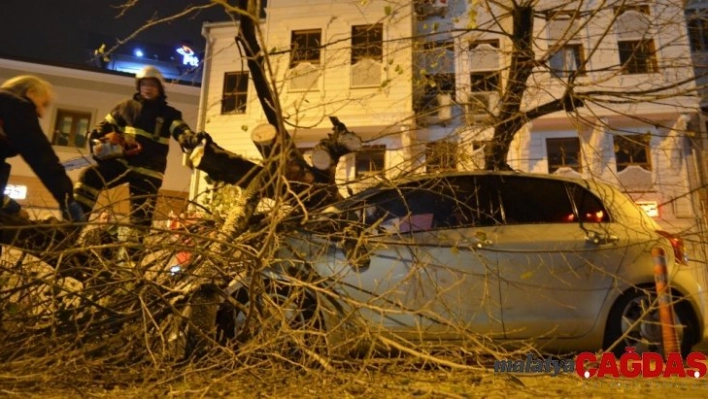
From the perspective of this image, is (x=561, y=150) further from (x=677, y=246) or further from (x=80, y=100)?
(x=80, y=100)

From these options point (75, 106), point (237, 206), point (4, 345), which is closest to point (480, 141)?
point (237, 206)

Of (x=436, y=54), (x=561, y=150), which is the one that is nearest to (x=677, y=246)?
(x=436, y=54)

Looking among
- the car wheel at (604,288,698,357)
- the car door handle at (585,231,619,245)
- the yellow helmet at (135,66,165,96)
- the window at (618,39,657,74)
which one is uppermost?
the window at (618,39,657,74)

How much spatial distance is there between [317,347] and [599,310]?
2144 mm

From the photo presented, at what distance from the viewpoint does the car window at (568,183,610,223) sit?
149 inches

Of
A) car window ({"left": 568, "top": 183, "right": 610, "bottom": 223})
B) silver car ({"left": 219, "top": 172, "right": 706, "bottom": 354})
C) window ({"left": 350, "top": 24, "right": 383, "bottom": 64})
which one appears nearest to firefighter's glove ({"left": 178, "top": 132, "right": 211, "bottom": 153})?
silver car ({"left": 219, "top": 172, "right": 706, "bottom": 354})

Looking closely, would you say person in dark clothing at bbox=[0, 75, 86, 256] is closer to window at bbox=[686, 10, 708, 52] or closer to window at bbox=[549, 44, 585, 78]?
window at bbox=[549, 44, 585, 78]

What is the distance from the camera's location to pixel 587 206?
3842mm

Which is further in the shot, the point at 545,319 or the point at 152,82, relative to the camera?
the point at 152,82

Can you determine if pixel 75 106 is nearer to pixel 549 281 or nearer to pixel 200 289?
pixel 200 289

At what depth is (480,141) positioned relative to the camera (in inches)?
217

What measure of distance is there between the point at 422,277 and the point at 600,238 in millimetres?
1428

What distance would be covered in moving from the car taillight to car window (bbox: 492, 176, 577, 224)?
0.79 meters

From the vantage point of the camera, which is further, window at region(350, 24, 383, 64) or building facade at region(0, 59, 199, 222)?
building facade at region(0, 59, 199, 222)
